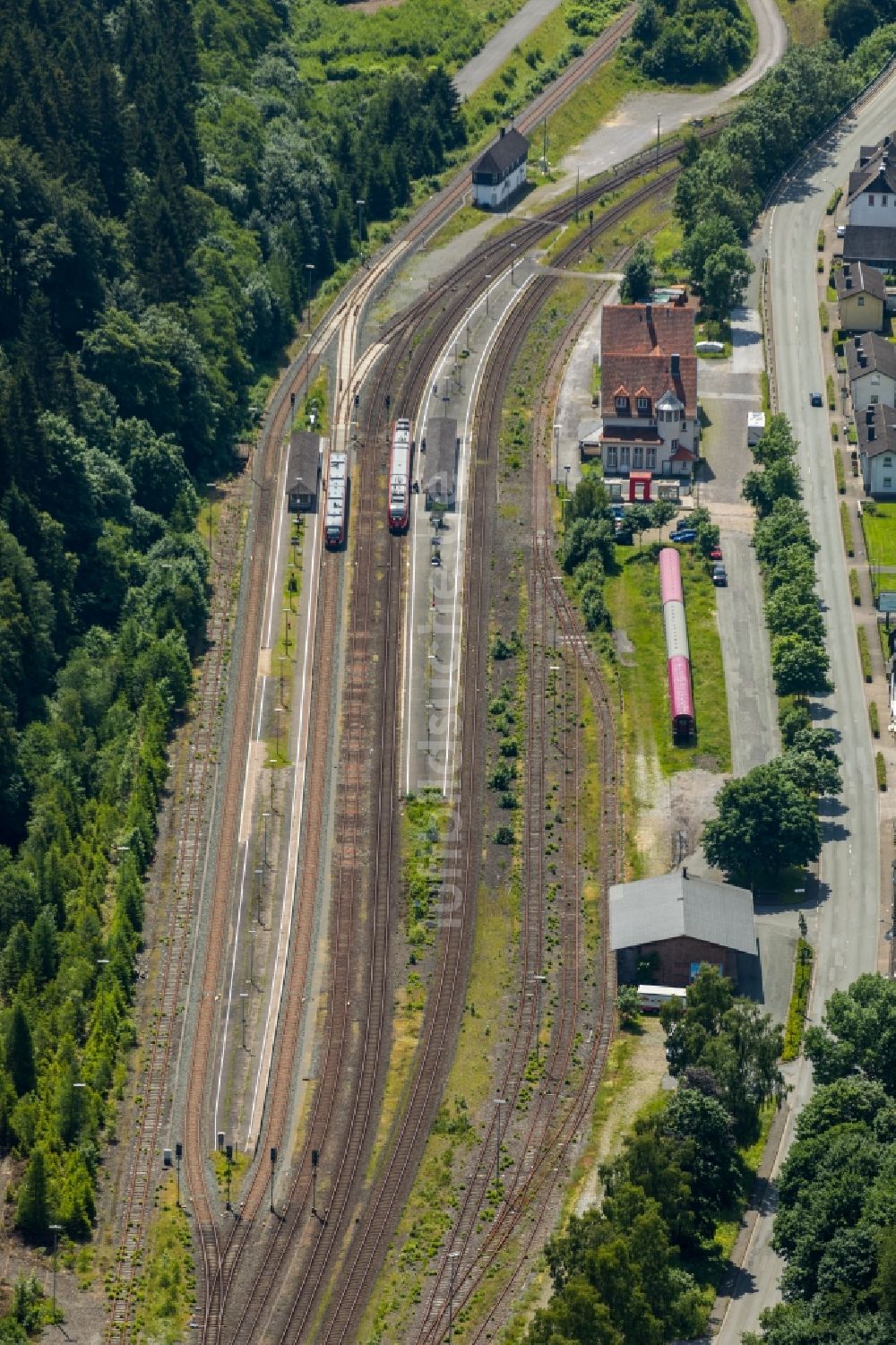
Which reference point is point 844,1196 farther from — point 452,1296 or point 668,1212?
point 452,1296

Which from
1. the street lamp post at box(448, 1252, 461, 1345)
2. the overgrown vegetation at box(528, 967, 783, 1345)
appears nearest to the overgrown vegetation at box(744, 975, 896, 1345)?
the overgrown vegetation at box(528, 967, 783, 1345)

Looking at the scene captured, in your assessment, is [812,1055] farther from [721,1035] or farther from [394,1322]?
[394,1322]

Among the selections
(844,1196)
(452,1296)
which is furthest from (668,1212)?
(452,1296)

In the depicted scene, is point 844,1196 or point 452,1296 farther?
point 452,1296

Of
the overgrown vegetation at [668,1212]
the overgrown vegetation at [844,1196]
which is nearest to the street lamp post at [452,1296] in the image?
the overgrown vegetation at [668,1212]

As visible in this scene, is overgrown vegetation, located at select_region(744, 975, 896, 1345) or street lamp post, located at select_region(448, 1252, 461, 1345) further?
street lamp post, located at select_region(448, 1252, 461, 1345)

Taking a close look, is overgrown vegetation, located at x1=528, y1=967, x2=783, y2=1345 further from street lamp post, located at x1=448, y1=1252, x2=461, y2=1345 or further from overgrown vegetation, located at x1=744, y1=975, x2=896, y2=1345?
street lamp post, located at x1=448, y1=1252, x2=461, y2=1345

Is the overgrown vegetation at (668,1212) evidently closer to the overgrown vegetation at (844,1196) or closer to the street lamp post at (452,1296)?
the overgrown vegetation at (844,1196)
